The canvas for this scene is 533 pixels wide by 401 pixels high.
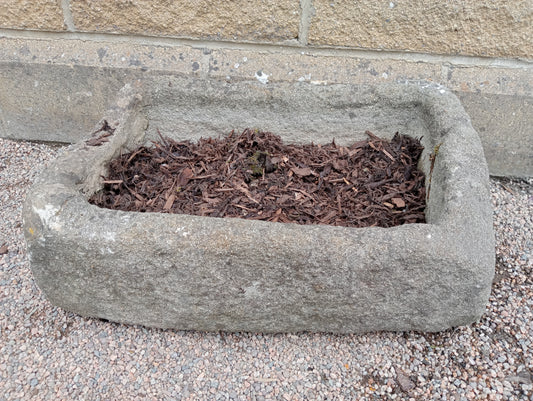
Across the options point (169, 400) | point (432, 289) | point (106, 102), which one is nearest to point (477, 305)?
point (432, 289)

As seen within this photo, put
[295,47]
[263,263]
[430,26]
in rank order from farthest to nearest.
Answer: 1. [295,47]
2. [430,26]
3. [263,263]

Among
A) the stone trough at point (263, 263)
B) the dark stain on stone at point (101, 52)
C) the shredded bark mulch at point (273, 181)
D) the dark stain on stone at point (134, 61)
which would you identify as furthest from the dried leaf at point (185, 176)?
the dark stain on stone at point (101, 52)

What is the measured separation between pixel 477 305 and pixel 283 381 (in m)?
0.75

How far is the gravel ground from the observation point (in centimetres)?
154

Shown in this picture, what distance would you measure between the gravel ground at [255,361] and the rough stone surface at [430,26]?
54.0 inches

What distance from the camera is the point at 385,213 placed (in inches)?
75.5

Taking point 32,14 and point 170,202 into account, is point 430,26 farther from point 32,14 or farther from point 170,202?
point 32,14

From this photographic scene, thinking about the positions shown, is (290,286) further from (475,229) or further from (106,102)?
(106,102)

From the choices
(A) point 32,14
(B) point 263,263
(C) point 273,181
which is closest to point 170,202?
(C) point 273,181

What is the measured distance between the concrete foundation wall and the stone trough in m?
0.79

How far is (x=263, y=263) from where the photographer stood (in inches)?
57.6

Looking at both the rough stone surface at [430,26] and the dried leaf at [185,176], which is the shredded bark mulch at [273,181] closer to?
the dried leaf at [185,176]

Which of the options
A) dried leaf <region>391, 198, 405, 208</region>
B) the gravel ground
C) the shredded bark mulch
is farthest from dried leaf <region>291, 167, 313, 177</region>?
the gravel ground

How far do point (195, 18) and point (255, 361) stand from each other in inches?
72.7
